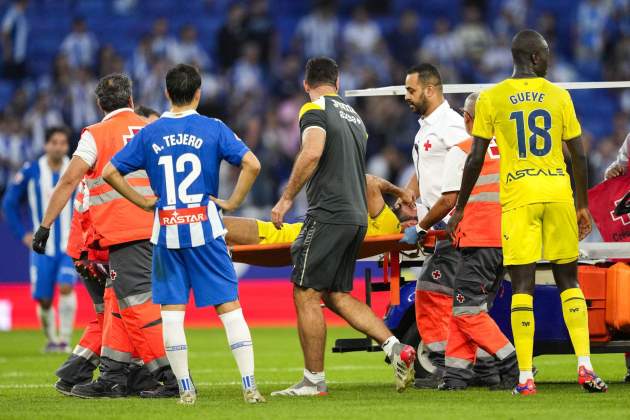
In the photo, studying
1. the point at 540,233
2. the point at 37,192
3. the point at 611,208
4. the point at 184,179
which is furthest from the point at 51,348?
the point at 540,233

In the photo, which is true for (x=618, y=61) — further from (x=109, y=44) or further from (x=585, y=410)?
Result: (x=585, y=410)

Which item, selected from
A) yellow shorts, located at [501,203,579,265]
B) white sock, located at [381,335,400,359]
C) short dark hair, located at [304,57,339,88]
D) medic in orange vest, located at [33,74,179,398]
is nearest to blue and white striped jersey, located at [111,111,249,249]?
medic in orange vest, located at [33,74,179,398]

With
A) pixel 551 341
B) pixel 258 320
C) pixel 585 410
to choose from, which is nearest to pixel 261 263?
pixel 551 341

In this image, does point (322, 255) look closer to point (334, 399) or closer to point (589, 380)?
point (334, 399)

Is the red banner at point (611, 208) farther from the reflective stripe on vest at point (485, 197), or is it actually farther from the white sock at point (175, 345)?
the white sock at point (175, 345)

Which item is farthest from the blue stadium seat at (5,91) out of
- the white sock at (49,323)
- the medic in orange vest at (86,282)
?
the medic in orange vest at (86,282)

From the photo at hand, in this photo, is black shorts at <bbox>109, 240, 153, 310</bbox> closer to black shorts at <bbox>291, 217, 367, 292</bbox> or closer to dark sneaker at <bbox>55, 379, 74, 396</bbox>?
dark sneaker at <bbox>55, 379, 74, 396</bbox>

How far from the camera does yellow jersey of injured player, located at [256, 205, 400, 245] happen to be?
10204 millimetres

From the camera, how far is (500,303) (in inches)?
388

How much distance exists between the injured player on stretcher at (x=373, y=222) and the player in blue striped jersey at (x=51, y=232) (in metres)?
4.30

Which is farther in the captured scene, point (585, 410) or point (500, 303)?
point (500, 303)

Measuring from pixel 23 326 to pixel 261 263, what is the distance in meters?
8.99

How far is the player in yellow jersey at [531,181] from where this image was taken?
838 cm

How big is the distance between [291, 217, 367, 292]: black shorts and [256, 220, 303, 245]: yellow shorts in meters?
1.71
